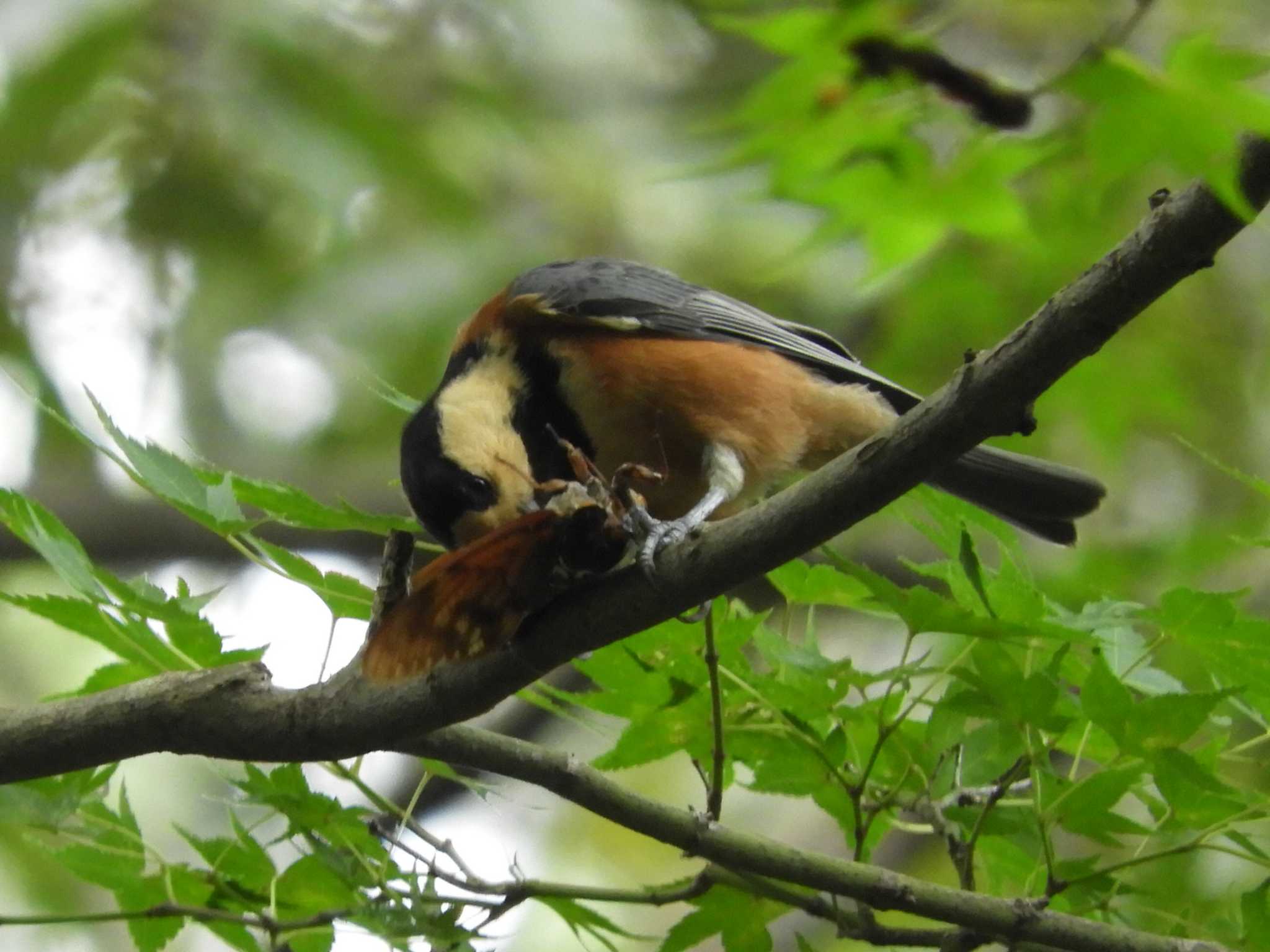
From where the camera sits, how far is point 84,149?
23.7ft

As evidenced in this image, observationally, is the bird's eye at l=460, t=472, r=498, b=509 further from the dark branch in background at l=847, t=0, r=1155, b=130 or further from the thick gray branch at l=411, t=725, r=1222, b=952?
the dark branch in background at l=847, t=0, r=1155, b=130

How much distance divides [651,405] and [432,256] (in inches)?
103

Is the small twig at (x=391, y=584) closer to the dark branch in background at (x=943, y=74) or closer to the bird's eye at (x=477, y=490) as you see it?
the bird's eye at (x=477, y=490)

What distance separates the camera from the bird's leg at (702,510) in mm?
2396

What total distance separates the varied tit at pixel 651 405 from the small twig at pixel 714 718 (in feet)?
3.54

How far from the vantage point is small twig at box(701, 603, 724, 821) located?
7.45 ft

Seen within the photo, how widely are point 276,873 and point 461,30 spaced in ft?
19.4

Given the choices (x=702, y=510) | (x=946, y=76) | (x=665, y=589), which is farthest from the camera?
(x=702, y=510)

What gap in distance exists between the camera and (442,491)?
331 centimetres

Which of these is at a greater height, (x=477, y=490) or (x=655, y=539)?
(x=477, y=490)

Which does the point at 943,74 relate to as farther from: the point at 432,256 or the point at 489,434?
the point at 432,256

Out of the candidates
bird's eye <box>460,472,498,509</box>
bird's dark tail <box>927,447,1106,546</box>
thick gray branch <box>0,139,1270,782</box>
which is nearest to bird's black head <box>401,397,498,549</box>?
bird's eye <box>460,472,498,509</box>

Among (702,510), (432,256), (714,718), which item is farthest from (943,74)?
(432,256)

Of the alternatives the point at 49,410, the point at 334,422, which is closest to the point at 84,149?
the point at 334,422
